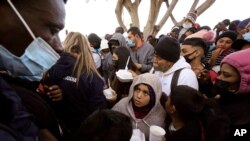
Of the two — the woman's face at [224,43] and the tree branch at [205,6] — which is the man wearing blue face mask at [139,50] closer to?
the woman's face at [224,43]

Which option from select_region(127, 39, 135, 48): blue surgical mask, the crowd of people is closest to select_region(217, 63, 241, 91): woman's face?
the crowd of people

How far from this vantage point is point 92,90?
99.0 inches

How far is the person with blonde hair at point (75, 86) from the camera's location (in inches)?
96.8

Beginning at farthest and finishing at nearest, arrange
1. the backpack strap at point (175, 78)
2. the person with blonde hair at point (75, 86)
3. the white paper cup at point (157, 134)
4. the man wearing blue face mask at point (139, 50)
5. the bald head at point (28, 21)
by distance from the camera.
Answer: the man wearing blue face mask at point (139, 50) < the backpack strap at point (175, 78) < the person with blonde hair at point (75, 86) < the white paper cup at point (157, 134) < the bald head at point (28, 21)

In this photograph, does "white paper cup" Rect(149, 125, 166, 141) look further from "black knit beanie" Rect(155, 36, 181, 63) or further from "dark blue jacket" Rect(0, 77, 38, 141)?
"dark blue jacket" Rect(0, 77, 38, 141)

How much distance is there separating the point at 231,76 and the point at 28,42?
5.77 ft

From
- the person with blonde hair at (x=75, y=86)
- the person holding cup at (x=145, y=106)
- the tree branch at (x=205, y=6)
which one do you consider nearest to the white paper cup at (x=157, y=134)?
the person holding cup at (x=145, y=106)

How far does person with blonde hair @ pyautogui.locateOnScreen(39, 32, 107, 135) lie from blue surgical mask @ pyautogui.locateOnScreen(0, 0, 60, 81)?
116cm

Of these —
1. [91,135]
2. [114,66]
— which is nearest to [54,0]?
[91,135]

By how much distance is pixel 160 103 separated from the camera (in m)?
2.65

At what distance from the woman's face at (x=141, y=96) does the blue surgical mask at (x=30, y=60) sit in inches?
53.2

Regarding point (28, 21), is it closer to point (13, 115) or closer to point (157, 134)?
point (13, 115)

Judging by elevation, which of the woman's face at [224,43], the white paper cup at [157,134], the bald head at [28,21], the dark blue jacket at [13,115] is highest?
the bald head at [28,21]

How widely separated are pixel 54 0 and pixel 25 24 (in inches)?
6.1
